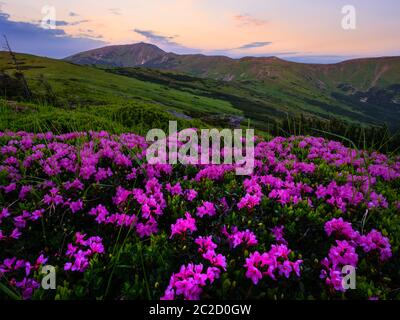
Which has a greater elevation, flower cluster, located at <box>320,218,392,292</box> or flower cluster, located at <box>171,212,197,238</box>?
flower cluster, located at <box>171,212,197,238</box>

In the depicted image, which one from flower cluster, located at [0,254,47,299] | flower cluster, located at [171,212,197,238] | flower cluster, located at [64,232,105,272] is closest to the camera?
flower cluster, located at [0,254,47,299]

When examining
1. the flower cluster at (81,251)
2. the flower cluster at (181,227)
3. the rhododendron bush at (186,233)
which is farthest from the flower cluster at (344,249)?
the flower cluster at (81,251)

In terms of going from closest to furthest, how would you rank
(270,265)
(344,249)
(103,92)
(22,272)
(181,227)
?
(270,265) < (22,272) < (344,249) < (181,227) < (103,92)

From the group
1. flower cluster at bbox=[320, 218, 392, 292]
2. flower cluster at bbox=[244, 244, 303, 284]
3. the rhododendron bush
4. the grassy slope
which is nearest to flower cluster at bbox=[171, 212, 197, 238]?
the rhododendron bush

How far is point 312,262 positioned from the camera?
3801 mm

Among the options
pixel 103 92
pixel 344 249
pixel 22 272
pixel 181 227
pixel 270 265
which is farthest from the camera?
pixel 103 92

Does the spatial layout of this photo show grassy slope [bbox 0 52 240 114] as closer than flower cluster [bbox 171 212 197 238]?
No

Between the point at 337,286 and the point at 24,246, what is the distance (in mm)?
4131

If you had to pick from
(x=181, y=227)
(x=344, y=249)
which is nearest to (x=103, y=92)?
(x=181, y=227)

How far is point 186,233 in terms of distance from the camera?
4.05 meters

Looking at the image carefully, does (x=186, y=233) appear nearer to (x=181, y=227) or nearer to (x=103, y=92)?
(x=181, y=227)

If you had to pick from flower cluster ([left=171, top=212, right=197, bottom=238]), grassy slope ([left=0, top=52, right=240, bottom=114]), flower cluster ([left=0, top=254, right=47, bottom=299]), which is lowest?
flower cluster ([left=0, top=254, right=47, bottom=299])

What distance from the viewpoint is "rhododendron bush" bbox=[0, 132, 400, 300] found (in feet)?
11.1

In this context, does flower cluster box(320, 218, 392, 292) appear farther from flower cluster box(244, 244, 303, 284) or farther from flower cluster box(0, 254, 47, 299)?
flower cluster box(0, 254, 47, 299)
